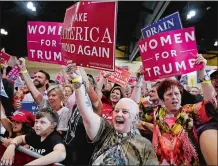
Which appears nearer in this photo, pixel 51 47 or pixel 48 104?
pixel 48 104

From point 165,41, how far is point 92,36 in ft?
3.14

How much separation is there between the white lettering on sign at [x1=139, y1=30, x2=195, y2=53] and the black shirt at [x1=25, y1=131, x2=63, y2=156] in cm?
147

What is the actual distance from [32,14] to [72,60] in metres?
8.09

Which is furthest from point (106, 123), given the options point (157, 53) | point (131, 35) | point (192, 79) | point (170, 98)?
point (131, 35)

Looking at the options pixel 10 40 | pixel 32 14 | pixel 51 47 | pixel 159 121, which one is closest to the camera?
pixel 159 121

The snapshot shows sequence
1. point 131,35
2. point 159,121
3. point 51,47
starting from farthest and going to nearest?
1. point 131,35
2. point 51,47
3. point 159,121

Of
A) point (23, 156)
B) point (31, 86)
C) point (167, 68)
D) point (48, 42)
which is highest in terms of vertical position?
point (48, 42)

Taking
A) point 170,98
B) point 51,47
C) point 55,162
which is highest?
point 51,47

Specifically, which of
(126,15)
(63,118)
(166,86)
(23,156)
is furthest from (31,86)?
(126,15)

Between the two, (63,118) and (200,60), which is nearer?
(200,60)

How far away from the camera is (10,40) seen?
552 inches

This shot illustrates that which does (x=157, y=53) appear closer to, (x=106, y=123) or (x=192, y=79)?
(x=106, y=123)

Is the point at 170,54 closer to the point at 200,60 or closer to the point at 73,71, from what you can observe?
the point at 200,60

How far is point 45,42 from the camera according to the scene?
3947 mm
